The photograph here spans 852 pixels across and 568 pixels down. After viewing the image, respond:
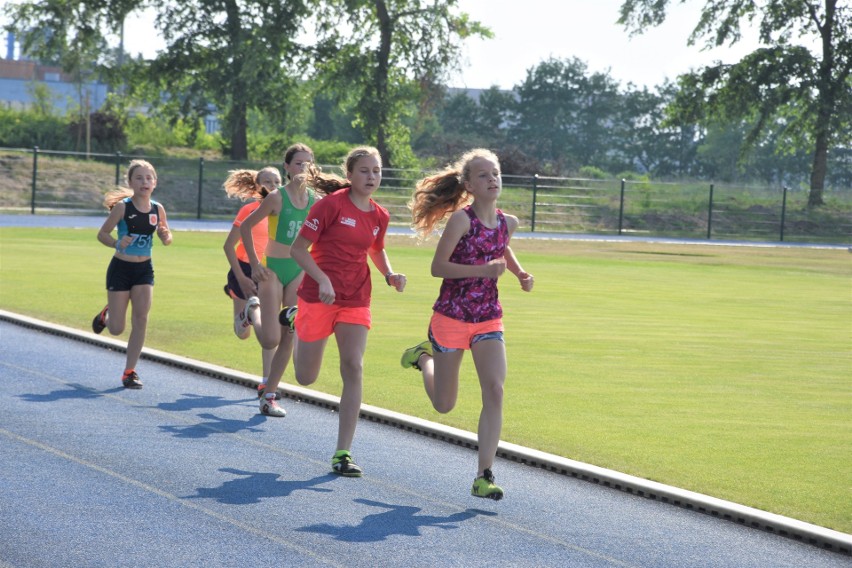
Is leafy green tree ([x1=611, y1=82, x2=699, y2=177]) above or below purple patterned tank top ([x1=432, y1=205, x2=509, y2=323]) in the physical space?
above

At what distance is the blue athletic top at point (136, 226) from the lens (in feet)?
34.8

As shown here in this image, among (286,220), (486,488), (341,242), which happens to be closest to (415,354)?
(341,242)

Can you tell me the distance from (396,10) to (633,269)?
96.7 ft

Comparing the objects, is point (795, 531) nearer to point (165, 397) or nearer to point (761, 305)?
point (165, 397)

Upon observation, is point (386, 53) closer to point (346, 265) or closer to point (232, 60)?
point (232, 60)

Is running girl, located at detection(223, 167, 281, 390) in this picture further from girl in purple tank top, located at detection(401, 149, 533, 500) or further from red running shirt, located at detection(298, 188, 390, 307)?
girl in purple tank top, located at detection(401, 149, 533, 500)

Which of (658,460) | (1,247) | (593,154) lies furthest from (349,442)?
(593,154)

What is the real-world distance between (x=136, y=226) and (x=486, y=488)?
16.4ft

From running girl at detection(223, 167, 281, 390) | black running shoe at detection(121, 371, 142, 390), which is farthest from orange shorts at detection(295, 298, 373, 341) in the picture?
black running shoe at detection(121, 371, 142, 390)

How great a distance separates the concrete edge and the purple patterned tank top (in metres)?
1.10

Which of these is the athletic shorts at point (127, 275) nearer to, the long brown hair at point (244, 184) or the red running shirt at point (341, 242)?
the long brown hair at point (244, 184)

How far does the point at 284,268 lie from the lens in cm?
976

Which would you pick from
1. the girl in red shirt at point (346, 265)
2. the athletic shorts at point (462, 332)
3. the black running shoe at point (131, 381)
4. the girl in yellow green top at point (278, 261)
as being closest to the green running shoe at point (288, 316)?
the girl in yellow green top at point (278, 261)

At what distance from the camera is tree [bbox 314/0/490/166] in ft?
177
